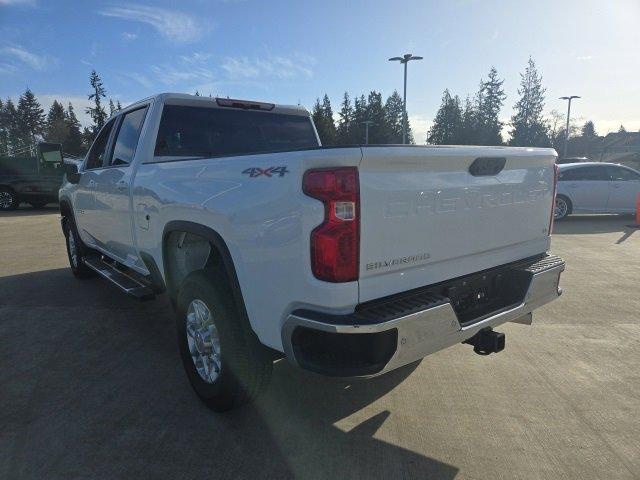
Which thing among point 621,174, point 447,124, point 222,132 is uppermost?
point 447,124

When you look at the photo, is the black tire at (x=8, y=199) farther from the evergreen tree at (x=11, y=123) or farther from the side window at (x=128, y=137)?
the evergreen tree at (x=11, y=123)

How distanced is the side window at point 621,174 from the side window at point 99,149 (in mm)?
11599

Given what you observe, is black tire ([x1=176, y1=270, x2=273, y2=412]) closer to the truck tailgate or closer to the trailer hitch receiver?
the truck tailgate

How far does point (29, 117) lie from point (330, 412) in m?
104

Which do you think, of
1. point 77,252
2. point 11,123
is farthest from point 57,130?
point 77,252

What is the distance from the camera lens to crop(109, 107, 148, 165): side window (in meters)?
4.21

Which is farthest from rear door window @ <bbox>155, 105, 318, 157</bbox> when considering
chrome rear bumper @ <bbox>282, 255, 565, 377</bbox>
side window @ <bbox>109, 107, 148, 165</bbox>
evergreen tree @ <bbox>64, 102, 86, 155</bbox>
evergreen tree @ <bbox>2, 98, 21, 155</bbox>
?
evergreen tree @ <bbox>2, 98, 21, 155</bbox>

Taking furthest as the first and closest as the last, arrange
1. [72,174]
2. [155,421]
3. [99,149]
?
[72,174]
[99,149]
[155,421]

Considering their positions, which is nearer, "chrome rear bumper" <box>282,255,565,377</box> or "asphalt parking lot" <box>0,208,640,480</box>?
"chrome rear bumper" <box>282,255,565,377</box>

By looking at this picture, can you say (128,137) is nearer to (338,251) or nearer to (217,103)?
(217,103)

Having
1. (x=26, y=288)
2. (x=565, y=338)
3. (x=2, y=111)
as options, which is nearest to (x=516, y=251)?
(x=565, y=338)

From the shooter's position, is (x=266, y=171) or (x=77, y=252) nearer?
(x=266, y=171)

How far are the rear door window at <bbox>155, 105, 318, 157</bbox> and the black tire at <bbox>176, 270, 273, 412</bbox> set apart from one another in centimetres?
137

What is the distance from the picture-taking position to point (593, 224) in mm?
11227
